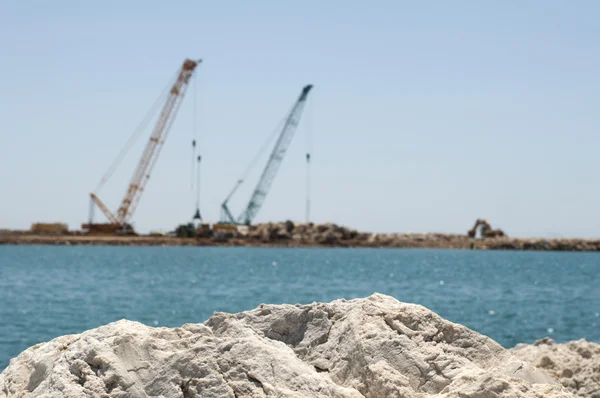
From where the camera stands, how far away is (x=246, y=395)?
19.1 feet

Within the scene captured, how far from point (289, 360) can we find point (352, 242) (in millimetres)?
134743

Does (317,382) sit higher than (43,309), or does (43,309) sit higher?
(317,382)

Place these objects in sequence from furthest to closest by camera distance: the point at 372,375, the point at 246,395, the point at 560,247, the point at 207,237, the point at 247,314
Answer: the point at 560,247 → the point at 207,237 → the point at 247,314 → the point at 372,375 → the point at 246,395

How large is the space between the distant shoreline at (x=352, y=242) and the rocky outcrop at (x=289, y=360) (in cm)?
12417

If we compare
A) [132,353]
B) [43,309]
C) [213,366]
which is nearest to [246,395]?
[213,366]

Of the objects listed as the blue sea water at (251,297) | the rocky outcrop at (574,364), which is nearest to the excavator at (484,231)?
the blue sea water at (251,297)

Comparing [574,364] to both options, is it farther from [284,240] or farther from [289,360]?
[284,240]

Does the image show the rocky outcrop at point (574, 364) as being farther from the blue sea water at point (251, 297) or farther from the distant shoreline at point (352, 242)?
the distant shoreline at point (352, 242)

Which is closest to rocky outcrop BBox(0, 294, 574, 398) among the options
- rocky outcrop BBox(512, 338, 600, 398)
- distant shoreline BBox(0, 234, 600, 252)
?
rocky outcrop BBox(512, 338, 600, 398)

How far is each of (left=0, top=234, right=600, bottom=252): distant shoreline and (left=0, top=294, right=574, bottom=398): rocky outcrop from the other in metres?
124

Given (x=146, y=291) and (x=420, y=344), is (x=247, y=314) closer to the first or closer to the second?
(x=420, y=344)

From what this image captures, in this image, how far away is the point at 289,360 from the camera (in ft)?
20.3

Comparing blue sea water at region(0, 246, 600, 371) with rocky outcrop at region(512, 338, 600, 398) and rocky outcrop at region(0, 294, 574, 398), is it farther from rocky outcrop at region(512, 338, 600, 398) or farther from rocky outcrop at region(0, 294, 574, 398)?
rocky outcrop at region(0, 294, 574, 398)

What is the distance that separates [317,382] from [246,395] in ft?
1.76
